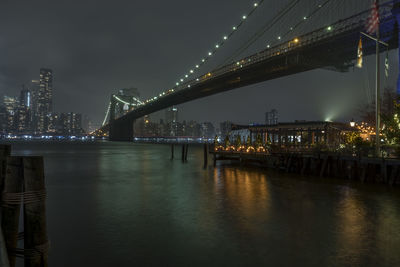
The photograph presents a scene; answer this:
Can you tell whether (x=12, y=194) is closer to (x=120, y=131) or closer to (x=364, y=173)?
(x=364, y=173)

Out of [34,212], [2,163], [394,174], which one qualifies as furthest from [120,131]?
[34,212]

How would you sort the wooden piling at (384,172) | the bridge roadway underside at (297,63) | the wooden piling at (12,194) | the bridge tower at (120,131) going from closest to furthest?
the wooden piling at (12,194)
the wooden piling at (384,172)
the bridge roadway underside at (297,63)
the bridge tower at (120,131)

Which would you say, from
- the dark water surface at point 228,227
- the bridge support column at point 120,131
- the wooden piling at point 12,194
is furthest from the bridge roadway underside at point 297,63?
the bridge support column at point 120,131

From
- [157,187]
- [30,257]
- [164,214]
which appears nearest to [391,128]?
[157,187]

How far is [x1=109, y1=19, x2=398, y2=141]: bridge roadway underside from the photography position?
102 feet

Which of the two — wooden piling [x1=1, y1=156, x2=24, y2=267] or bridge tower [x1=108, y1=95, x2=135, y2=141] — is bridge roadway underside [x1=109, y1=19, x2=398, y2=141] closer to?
wooden piling [x1=1, y1=156, x2=24, y2=267]

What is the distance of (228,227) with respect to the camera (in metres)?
9.23

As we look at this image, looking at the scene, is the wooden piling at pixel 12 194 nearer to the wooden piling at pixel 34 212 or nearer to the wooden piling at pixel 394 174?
the wooden piling at pixel 34 212

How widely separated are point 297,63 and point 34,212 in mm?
38627

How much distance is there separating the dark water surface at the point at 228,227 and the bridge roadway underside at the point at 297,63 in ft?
63.4

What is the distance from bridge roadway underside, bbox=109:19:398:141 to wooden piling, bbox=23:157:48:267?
92.8ft

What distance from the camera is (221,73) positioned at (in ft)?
172

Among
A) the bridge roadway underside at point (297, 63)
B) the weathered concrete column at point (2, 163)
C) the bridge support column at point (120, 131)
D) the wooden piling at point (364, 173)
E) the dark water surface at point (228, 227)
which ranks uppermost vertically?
the bridge roadway underside at point (297, 63)

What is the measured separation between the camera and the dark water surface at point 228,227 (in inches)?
270
